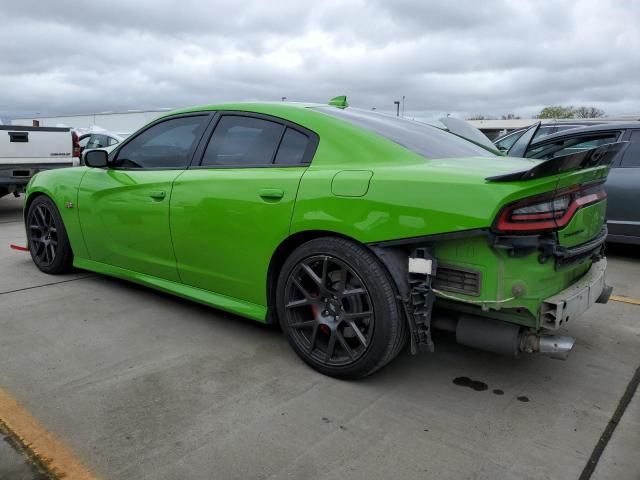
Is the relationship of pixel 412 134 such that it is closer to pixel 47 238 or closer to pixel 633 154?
pixel 47 238

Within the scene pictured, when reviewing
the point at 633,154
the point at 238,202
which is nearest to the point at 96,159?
the point at 238,202

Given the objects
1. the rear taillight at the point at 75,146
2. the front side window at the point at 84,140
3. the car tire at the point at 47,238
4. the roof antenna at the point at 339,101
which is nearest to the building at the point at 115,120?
the front side window at the point at 84,140

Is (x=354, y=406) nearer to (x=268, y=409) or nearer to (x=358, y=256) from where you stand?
(x=268, y=409)

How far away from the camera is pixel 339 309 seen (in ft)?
9.55

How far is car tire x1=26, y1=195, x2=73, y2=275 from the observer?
4.71 metres

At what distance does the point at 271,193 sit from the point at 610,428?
2.10 m

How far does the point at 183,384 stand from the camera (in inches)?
114

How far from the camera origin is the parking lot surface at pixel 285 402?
2266 millimetres

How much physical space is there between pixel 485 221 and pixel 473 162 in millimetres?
703

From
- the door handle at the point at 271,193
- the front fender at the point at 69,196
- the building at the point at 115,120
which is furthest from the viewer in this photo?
the building at the point at 115,120

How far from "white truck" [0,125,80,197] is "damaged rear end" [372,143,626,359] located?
7.26 m

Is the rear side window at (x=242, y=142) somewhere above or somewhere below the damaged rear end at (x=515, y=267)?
above

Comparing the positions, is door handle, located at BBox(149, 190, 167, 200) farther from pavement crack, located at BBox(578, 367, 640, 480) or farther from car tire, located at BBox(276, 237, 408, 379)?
pavement crack, located at BBox(578, 367, 640, 480)

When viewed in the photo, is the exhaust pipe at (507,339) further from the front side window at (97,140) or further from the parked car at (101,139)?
the front side window at (97,140)
